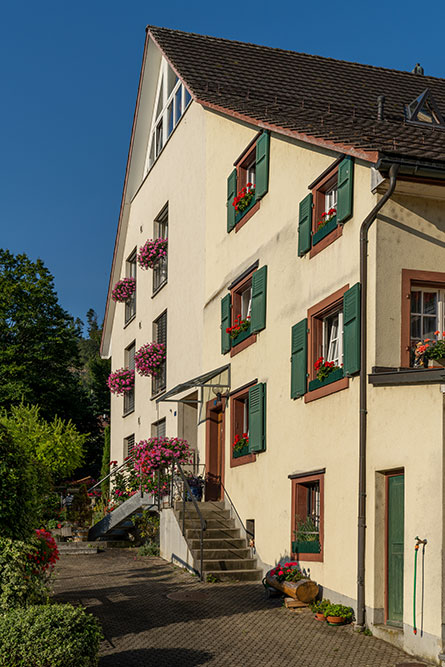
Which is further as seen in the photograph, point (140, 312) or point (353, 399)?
point (140, 312)

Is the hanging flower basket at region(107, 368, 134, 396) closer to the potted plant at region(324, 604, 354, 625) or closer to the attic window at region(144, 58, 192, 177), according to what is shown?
the attic window at region(144, 58, 192, 177)

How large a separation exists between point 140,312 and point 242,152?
1001 centimetres

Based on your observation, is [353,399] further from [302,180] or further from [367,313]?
[302,180]

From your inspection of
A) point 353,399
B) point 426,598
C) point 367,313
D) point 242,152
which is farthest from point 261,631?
point 242,152

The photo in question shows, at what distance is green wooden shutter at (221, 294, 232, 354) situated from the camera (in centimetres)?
1944

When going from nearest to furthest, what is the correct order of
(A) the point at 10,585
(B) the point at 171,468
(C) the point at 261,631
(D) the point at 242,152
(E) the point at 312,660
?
1. (A) the point at 10,585
2. (E) the point at 312,660
3. (C) the point at 261,631
4. (D) the point at 242,152
5. (B) the point at 171,468

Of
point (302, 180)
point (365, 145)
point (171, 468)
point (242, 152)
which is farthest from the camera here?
point (171, 468)

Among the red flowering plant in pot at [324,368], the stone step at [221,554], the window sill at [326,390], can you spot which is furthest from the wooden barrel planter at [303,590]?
the red flowering plant in pot at [324,368]

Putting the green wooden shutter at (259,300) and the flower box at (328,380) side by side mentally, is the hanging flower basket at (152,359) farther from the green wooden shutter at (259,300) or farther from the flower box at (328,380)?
the flower box at (328,380)

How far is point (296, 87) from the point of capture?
21.4 meters

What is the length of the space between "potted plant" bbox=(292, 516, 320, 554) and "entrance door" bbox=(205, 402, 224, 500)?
205 inches

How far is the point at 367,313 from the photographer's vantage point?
12.8m

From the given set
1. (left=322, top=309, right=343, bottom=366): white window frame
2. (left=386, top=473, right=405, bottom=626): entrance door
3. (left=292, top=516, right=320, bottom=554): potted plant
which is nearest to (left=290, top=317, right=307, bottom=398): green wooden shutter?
(left=322, top=309, right=343, bottom=366): white window frame

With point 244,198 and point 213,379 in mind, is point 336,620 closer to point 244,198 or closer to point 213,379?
point 213,379
